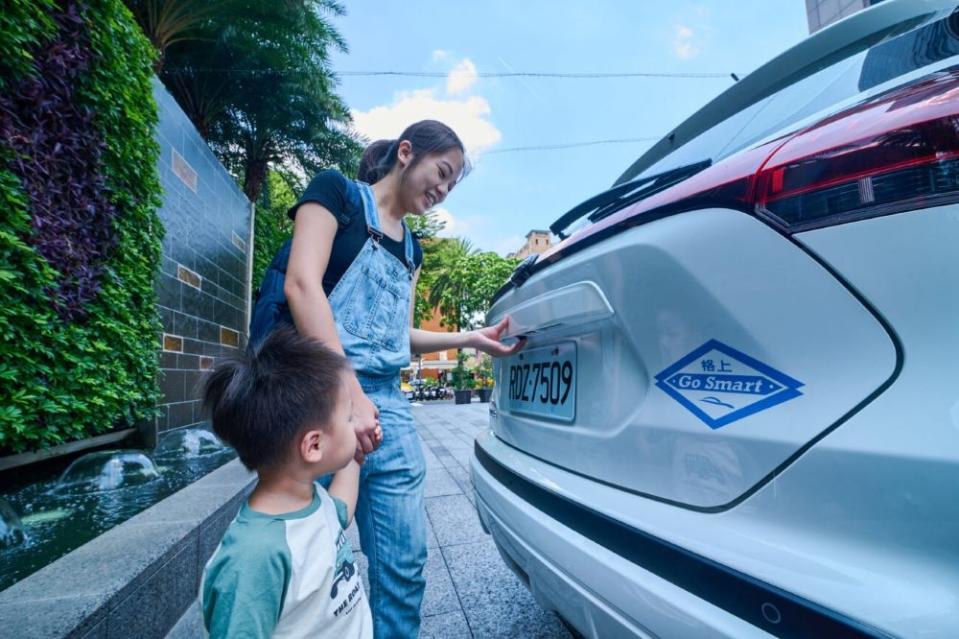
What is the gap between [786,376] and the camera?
30.1 inches

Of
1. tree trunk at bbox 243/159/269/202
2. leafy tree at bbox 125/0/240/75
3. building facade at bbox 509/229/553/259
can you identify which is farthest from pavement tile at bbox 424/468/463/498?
building facade at bbox 509/229/553/259

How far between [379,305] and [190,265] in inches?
171

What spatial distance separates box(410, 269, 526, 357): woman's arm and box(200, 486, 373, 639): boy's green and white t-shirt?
82cm

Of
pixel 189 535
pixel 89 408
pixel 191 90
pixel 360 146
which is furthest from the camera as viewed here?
pixel 360 146

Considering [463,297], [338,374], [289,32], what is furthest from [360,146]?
[463,297]

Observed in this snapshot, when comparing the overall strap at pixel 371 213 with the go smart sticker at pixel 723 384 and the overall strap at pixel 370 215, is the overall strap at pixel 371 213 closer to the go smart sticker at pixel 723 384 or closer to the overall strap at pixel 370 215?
the overall strap at pixel 370 215

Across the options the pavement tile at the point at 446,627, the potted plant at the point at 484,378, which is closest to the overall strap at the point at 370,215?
the pavement tile at the point at 446,627

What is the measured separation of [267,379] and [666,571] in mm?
819

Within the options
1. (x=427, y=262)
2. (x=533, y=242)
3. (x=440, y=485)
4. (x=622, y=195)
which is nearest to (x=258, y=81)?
(x=440, y=485)

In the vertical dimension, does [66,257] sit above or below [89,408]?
above

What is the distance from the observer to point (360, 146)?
395 inches

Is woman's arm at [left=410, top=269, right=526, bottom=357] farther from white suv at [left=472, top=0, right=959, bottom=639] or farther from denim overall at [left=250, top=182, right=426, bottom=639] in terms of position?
white suv at [left=472, top=0, right=959, bottom=639]

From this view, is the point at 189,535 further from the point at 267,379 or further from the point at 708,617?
the point at 708,617

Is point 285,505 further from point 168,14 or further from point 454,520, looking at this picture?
point 168,14
